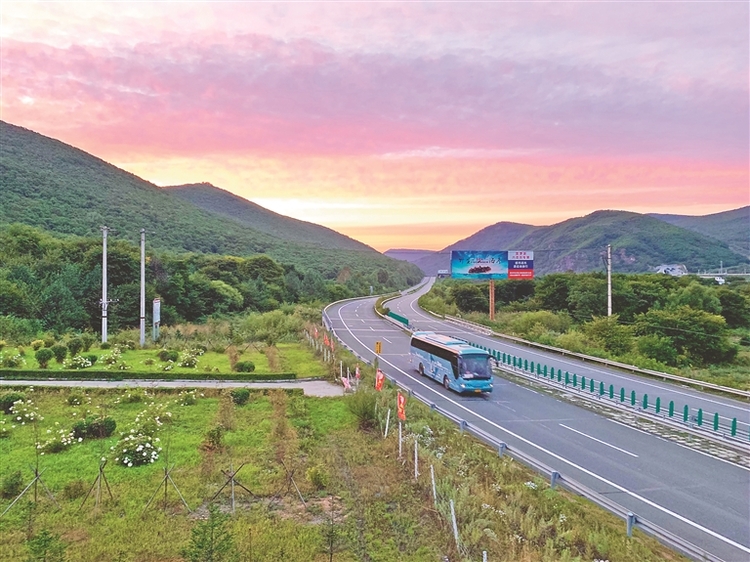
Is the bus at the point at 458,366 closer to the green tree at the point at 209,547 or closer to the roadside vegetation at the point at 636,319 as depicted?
the roadside vegetation at the point at 636,319

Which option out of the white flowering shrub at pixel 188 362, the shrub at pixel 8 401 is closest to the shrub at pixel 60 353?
the white flowering shrub at pixel 188 362

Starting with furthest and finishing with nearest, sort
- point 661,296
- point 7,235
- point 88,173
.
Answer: point 88,173, point 661,296, point 7,235

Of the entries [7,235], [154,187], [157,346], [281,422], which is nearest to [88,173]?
[154,187]

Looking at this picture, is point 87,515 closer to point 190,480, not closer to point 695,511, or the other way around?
point 190,480

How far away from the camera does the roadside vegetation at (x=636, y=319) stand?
1647 inches

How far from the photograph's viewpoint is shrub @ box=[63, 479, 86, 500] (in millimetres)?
12578

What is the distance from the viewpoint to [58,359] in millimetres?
27719

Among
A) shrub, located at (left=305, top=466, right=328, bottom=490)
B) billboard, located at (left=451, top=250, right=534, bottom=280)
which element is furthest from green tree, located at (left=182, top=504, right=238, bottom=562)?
billboard, located at (left=451, top=250, right=534, bottom=280)

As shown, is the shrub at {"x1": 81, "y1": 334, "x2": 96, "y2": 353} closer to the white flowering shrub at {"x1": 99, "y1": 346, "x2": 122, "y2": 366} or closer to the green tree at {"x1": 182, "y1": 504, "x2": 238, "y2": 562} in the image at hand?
the white flowering shrub at {"x1": 99, "y1": 346, "x2": 122, "y2": 366}

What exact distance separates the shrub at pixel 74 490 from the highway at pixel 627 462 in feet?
43.2

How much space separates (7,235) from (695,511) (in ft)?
223

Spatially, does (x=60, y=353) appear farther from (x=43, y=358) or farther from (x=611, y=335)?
(x=611, y=335)

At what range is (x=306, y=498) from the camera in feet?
42.8

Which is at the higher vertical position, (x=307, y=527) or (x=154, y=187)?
(x=154, y=187)
